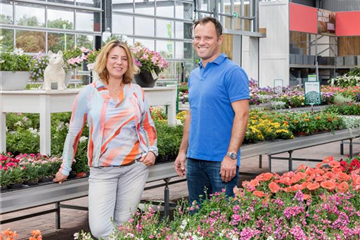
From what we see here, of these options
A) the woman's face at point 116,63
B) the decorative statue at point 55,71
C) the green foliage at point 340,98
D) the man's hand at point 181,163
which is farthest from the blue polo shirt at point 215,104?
the green foliage at point 340,98

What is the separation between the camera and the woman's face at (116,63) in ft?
10.9

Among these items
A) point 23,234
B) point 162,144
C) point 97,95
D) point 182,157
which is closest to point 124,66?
point 97,95

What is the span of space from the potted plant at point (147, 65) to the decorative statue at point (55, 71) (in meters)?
0.82

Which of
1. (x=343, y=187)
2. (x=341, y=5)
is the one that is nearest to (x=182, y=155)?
(x=343, y=187)

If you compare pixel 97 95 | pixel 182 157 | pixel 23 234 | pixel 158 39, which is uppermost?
pixel 158 39

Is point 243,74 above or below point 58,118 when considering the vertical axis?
above

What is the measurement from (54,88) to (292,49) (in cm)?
1778

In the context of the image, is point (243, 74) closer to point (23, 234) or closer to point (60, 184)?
point (60, 184)

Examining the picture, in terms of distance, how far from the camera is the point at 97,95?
10.8 feet

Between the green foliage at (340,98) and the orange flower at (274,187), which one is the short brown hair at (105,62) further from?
the green foliage at (340,98)

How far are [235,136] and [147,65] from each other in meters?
1.86

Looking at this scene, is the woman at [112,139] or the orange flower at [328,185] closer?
the orange flower at [328,185]

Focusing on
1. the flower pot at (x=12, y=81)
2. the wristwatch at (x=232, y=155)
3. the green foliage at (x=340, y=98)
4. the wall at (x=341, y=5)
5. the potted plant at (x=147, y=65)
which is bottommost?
the wristwatch at (x=232, y=155)

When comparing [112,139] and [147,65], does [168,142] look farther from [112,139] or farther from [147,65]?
[112,139]
